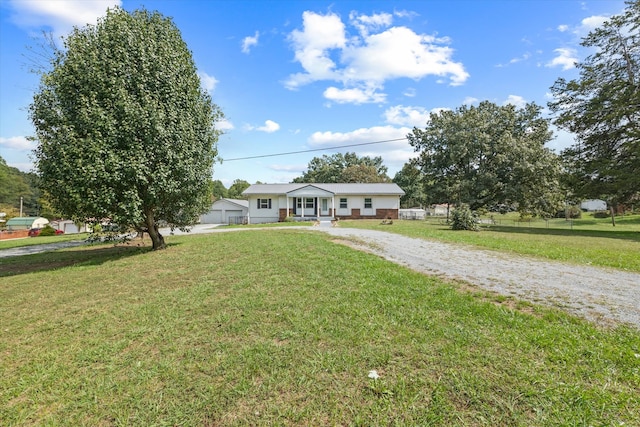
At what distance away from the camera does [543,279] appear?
231 inches

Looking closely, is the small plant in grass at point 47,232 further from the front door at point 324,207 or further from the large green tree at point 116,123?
the front door at point 324,207

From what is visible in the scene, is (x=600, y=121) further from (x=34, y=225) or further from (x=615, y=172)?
(x=34, y=225)

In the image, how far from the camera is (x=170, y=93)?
9.13 metres

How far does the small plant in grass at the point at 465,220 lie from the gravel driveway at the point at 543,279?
9.81m

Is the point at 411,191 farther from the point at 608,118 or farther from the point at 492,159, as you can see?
the point at 608,118

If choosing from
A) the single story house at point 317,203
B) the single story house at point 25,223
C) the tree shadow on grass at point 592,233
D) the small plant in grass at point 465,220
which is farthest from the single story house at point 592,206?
the single story house at point 25,223

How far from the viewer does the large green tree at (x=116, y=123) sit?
790cm

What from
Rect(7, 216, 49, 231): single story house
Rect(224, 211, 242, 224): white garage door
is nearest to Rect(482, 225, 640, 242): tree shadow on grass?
Rect(224, 211, 242, 224): white garage door

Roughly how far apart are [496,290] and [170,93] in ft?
33.7

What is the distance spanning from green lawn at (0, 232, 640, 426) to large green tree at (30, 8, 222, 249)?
11.8 ft

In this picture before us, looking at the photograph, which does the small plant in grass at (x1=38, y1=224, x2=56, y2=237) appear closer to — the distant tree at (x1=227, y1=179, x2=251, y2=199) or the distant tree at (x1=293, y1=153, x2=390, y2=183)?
the distant tree at (x1=293, y1=153, x2=390, y2=183)

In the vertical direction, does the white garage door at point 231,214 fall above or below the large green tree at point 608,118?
below

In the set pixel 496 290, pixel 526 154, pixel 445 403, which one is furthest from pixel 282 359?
pixel 526 154

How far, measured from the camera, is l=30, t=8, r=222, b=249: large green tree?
7896 millimetres
